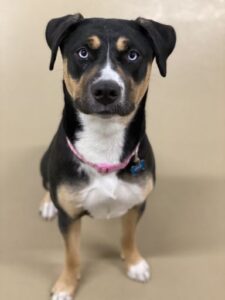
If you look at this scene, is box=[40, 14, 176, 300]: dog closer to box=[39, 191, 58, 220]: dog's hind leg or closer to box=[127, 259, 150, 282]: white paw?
box=[127, 259, 150, 282]: white paw

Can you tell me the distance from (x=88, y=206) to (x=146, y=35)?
0.62 meters

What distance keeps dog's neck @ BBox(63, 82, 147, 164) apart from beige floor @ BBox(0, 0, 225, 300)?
64 centimetres

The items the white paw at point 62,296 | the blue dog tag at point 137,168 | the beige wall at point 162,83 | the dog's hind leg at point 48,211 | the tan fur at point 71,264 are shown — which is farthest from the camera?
the beige wall at point 162,83

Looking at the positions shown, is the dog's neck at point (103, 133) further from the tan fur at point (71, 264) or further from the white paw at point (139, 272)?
the white paw at point (139, 272)

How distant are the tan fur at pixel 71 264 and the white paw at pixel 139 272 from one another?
22 cm

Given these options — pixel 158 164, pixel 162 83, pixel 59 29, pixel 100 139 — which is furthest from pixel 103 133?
pixel 162 83

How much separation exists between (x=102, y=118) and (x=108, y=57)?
0.66ft

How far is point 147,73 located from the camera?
1678 millimetres

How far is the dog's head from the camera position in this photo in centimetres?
155

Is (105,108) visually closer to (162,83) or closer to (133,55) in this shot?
(133,55)

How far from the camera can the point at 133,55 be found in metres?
1.63

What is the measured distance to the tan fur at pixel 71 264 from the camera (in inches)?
76.6

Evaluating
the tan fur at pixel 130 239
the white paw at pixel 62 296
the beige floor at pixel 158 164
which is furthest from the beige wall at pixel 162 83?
the white paw at pixel 62 296
